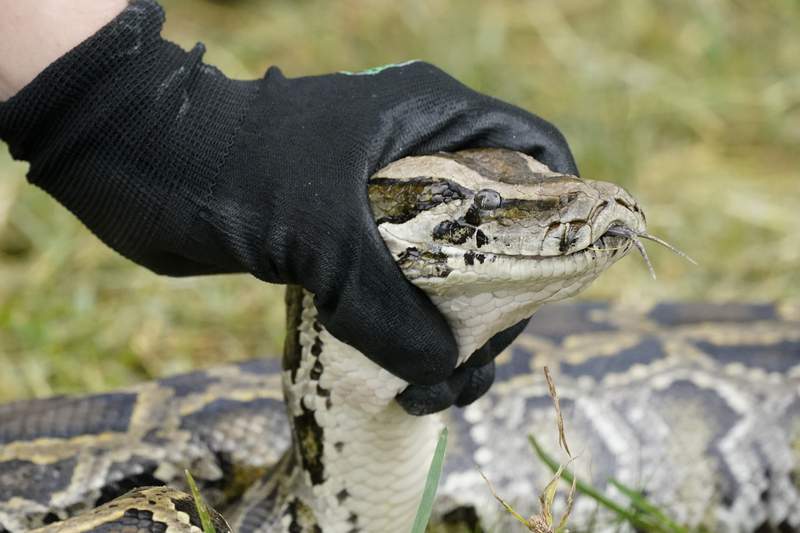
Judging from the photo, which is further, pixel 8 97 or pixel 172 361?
pixel 172 361

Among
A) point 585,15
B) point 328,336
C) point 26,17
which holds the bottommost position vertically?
point 328,336

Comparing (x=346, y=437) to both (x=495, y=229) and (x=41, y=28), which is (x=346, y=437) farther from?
(x=41, y=28)

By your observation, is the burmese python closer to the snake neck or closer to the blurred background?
the snake neck

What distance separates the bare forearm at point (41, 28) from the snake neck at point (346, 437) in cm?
104

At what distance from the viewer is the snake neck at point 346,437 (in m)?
3.62

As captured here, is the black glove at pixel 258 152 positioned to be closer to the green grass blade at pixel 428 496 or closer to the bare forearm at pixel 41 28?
the bare forearm at pixel 41 28

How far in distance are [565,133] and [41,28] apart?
5076 mm

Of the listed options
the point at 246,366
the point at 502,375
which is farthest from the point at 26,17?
the point at 502,375

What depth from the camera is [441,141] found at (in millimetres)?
3439

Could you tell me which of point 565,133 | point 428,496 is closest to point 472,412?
point 428,496

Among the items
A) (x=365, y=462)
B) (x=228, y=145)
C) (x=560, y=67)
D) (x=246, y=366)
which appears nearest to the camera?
(x=228, y=145)

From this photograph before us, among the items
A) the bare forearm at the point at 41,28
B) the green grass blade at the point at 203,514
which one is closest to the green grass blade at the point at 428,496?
the green grass blade at the point at 203,514

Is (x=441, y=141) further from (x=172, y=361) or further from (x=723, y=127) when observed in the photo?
(x=723, y=127)

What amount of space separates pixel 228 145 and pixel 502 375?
7.03ft
